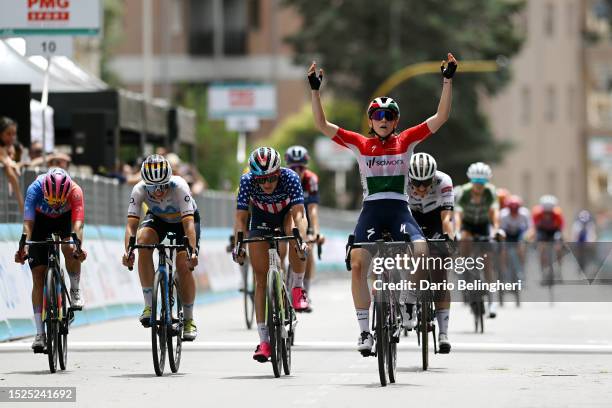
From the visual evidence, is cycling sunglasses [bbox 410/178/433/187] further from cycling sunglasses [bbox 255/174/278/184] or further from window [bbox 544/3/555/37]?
window [bbox 544/3/555/37]

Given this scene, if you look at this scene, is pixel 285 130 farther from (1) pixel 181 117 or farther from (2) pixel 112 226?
(2) pixel 112 226

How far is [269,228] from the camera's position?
15977 millimetres

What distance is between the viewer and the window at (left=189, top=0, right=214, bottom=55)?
256 ft

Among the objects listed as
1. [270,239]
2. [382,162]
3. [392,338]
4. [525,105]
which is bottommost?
[392,338]

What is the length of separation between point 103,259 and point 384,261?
974 cm

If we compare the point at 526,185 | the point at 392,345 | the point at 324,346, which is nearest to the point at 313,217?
the point at 324,346

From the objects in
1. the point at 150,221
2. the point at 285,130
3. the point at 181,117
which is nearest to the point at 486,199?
the point at 150,221

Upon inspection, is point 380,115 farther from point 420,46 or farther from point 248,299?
point 420,46

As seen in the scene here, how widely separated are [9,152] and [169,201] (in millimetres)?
5057

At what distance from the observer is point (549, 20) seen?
89.2m

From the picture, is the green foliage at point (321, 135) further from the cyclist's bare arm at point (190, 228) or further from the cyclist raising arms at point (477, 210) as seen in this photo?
the cyclist's bare arm at point (190, 228)

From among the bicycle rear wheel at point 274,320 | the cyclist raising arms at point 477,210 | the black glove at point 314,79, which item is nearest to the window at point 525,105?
the cyclist raising arms at point 477,210

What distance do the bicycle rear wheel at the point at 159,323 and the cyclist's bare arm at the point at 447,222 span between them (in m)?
3.05

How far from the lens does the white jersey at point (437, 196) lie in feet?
58.2
